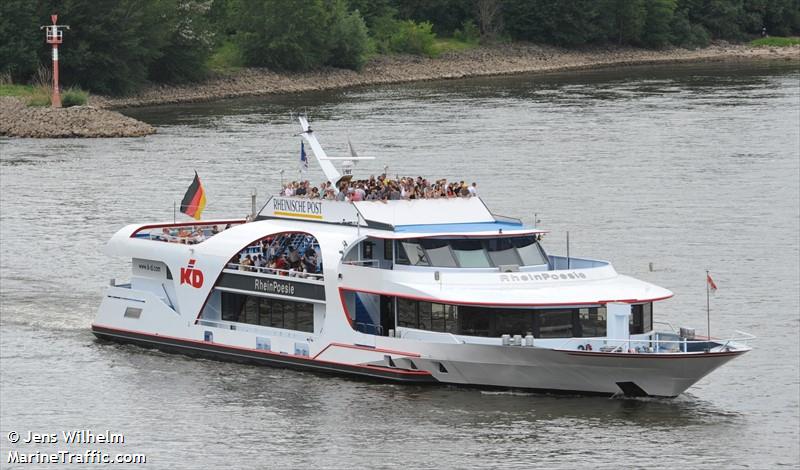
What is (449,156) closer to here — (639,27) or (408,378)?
(408,378)

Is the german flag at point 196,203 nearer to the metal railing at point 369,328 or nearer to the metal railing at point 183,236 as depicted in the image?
the metal railing at point 183,236

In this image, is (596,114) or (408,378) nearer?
(408,378)

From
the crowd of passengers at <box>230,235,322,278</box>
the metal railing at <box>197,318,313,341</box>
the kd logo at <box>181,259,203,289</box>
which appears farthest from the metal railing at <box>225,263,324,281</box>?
the metal railing at <box>197,318,313,341</box>

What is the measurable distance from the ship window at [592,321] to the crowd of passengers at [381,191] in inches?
202

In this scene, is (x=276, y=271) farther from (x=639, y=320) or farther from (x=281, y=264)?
(x=639, y=320)

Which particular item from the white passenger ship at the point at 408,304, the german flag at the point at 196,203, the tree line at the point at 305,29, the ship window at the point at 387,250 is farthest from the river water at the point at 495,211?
the tree line at the point at 305,29

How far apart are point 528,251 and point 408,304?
10.5 ft

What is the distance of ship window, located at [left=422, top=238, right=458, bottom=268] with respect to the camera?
115 ft

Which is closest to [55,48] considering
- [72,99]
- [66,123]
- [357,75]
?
[72,99]

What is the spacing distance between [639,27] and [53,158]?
89286 mm

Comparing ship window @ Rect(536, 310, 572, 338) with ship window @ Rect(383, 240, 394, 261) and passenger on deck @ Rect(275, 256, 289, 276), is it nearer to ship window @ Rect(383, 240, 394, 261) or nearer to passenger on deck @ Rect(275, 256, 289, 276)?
ship window @ Rect(383, 240, 394, 261)

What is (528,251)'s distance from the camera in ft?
118

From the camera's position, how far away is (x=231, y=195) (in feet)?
203

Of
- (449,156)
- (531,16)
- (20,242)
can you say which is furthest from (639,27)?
(20,242)
